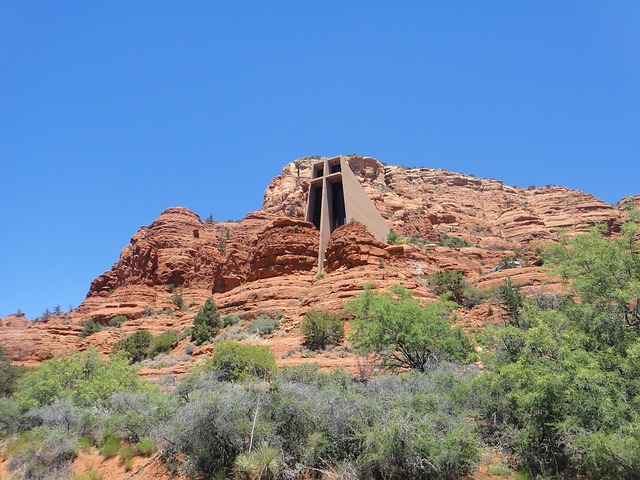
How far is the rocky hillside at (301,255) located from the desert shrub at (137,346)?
3115mm

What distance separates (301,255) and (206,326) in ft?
31.4

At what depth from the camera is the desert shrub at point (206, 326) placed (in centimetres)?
2539

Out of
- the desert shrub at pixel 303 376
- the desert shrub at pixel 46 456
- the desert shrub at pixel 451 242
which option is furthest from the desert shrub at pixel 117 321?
the desert shrub at pixel 451 242

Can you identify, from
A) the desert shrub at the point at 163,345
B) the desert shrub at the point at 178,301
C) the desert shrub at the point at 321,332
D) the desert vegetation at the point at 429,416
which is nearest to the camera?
the desert vegetation at the point at 429,416

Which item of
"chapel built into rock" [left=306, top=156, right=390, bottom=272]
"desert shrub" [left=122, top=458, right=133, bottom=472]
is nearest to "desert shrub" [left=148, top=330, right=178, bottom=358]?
"chapel built into rock" [left=306, top=156, right=390, bottom=272]

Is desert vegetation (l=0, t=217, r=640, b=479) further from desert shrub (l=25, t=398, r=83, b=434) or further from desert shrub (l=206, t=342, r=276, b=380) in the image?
desert shrub (l=206, t=342, r=276, b=380)

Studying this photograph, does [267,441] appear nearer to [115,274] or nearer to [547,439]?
[547,439]

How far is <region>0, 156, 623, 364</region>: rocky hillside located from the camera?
1112 inches

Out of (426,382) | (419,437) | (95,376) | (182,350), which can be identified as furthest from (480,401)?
(182,350)

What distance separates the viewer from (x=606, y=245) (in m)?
11.1

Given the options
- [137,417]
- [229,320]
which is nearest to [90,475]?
[137,417]

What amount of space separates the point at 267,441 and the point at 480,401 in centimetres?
512

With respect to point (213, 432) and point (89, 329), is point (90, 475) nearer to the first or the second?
point (213, 432)

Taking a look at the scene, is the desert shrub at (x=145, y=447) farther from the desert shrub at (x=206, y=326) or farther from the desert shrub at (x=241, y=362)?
the desert shrub at (x=206, y=326)
